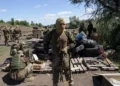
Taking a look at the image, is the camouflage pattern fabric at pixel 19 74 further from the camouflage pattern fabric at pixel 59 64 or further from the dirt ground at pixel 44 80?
the camouflage pattern fabric at pixel 59 64

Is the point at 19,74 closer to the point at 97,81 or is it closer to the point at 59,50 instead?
the point at 59,50

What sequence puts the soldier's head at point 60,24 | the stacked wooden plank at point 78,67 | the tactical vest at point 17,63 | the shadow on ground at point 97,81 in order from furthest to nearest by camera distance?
1. the stacked wooden plank at point 78,67
2. the tactical vest at point 17,63
3. the shadow on ground at point 97,81
4. the soldier's head at point 60,24

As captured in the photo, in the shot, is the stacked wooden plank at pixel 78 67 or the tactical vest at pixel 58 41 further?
the stacked wooden plank at pixel 78 67

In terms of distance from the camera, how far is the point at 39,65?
868 cm

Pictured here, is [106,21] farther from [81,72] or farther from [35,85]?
[35,85]

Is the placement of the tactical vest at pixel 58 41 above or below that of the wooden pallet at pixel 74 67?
above

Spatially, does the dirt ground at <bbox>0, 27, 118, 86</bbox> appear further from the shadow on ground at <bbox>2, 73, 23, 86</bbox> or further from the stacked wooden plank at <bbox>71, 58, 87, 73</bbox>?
the stacked wooden plank at <bbox>71, 58, 87, 73</bbox>

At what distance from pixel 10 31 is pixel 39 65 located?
Result: 45.4 ft

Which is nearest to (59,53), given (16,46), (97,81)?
(97,81)

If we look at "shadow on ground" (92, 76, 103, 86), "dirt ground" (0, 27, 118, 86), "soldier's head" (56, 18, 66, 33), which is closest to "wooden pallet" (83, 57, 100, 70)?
"dirt ground" (0, 27, 118, 86)

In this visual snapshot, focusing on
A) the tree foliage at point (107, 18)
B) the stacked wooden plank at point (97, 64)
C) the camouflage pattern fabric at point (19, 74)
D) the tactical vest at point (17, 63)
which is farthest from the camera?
the tree foliage at point (107, 18)

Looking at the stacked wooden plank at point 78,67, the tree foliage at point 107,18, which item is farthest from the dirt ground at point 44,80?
the tree foliage at point 107,18

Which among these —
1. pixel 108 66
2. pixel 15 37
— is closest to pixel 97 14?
pixel 15 37

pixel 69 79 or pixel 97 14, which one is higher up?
pixel 97 14
